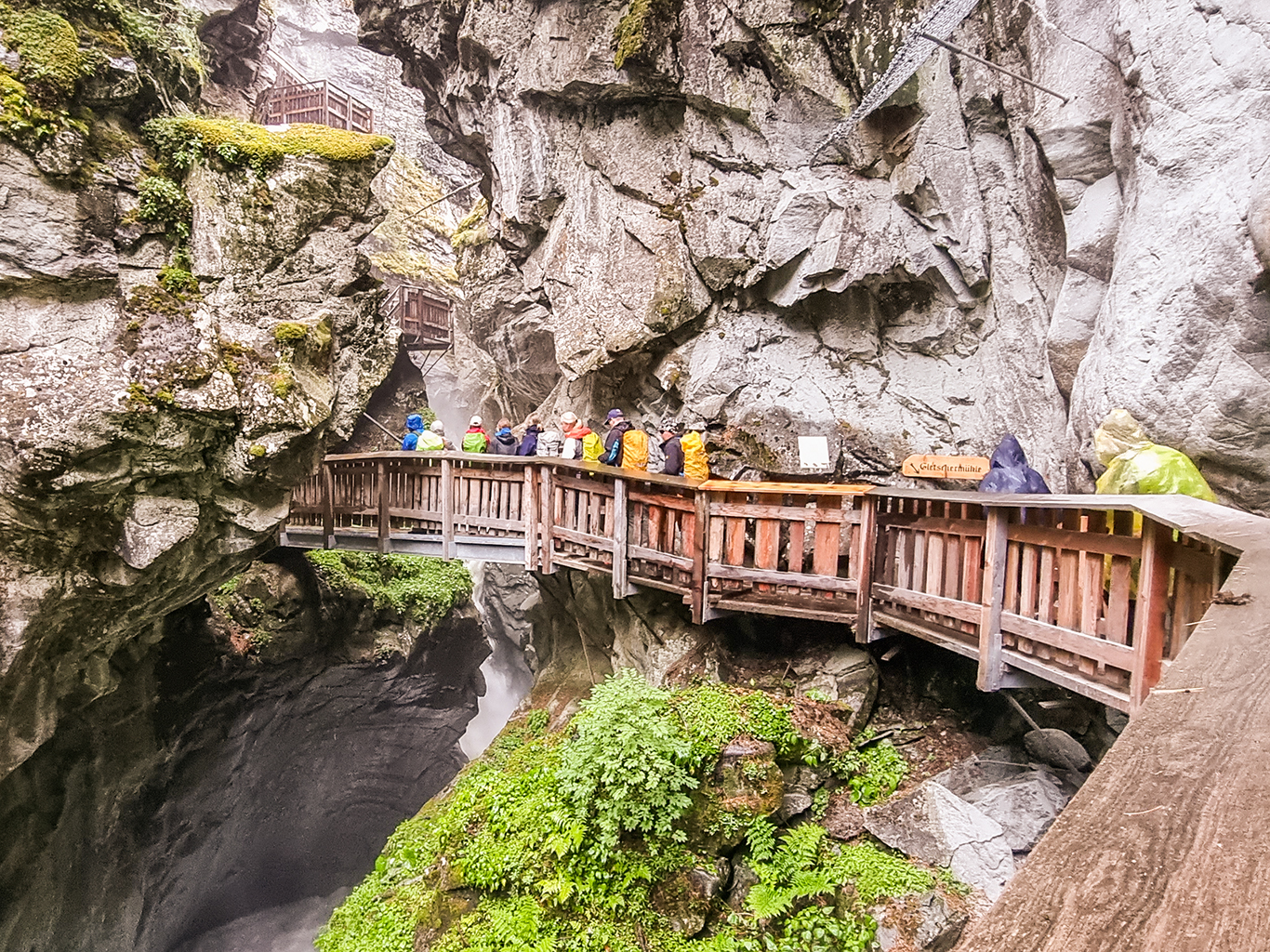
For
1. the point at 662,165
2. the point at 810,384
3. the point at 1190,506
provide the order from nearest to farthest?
the point at 1190,506, the point at 810,384, the point at 662,165

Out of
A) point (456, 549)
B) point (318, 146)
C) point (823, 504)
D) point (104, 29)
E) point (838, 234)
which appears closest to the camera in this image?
point (823, 504)

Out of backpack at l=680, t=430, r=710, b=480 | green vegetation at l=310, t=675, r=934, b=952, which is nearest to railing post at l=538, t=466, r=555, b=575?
backpack at l=680, t=430, r=710, b=480

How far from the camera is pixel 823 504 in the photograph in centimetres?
664

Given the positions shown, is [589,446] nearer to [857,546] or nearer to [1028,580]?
[857,546]

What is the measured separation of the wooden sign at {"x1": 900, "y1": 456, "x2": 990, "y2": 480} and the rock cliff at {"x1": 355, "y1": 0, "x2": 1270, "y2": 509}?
1416 millimetres

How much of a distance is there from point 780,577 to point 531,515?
373 centimetres

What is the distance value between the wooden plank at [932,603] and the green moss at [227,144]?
27.7 feet

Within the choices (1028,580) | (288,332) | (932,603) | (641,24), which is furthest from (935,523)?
(641,24)

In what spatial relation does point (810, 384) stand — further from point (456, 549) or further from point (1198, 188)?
point (456, 549)

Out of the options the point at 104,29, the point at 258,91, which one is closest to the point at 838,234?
the point at 104,29

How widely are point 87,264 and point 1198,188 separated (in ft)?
37.9

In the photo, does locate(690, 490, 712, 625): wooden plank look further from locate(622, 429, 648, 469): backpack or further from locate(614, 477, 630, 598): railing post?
locate(622, 429, 648, 469): backpack

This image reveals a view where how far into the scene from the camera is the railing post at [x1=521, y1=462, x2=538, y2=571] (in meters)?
8.88

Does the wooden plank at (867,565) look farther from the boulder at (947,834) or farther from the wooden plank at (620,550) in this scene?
the wooden plank at (620,550)
